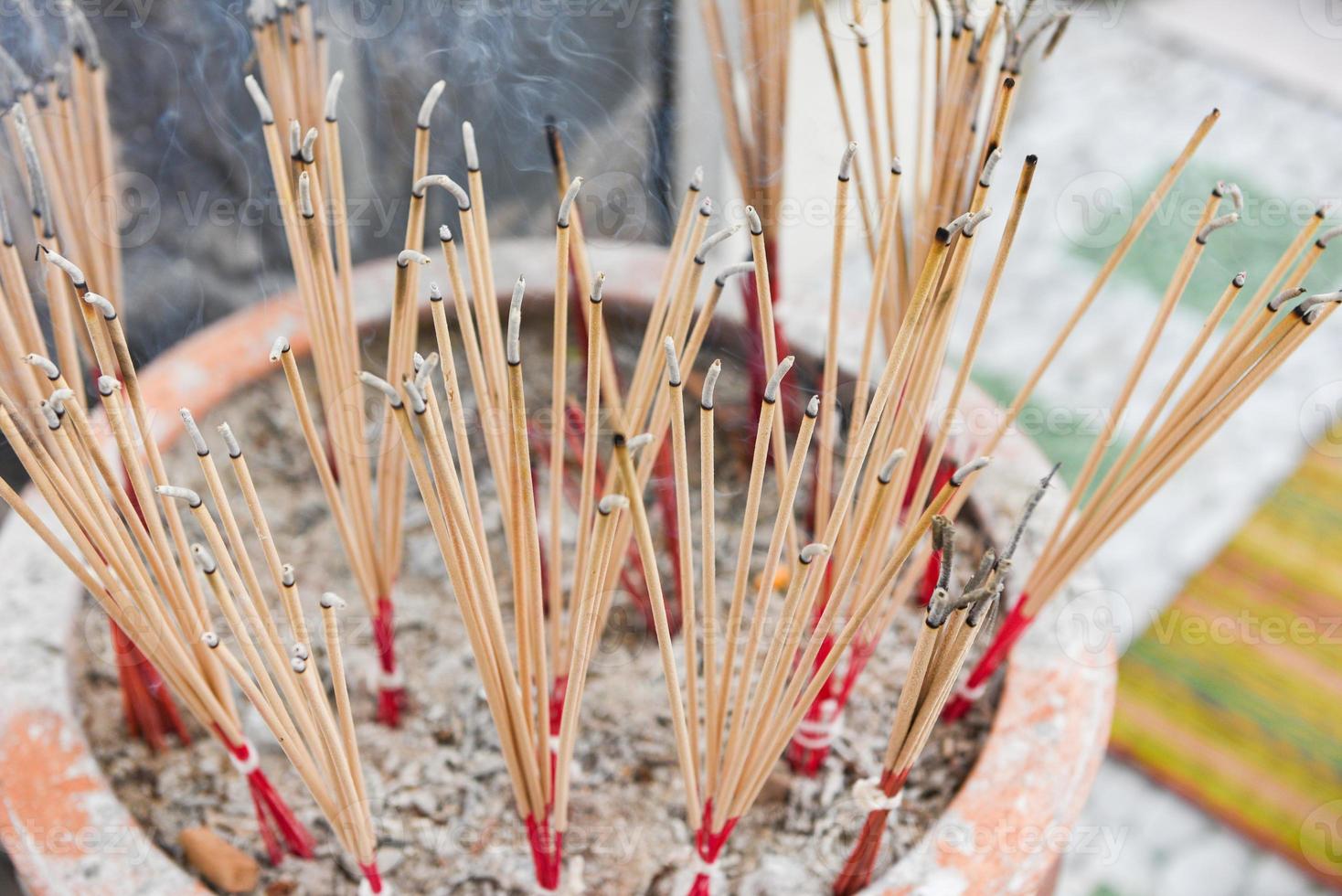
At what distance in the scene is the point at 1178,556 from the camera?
138 cm

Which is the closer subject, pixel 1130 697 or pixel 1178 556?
pixel 1130 697

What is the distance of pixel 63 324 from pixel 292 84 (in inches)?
7.7

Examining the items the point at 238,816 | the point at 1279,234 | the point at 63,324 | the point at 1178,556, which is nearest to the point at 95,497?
the point at 63,324

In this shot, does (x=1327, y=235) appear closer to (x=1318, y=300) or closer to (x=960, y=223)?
(x=1318, y=300)

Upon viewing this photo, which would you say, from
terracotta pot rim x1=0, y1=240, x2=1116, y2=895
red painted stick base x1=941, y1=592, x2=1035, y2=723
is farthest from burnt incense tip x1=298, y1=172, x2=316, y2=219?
red painted stick base x1=941, y1=592, x2=1035, y2=723

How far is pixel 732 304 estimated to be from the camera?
889 millimetres

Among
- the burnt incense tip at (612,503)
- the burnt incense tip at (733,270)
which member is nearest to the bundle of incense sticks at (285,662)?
the burnt incense tip at (612,503)

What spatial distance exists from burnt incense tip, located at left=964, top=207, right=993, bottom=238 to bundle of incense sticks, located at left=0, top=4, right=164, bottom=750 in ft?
1.41

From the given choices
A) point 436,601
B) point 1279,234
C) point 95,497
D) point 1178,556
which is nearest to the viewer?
point 95,497

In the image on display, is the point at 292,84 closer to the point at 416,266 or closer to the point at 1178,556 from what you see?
the point at 416,266

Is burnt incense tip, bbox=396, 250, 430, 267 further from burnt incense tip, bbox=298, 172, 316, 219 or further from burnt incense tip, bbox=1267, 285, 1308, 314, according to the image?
burnt incense tip, bbox=1267, 285, 1308, 314

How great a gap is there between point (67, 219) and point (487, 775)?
409mm

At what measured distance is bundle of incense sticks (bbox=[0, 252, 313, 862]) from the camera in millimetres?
486

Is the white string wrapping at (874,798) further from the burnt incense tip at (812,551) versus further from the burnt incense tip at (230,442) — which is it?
the burnt incense tip at (230,442)
